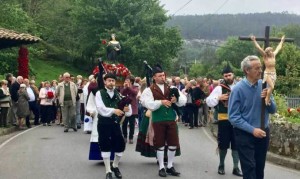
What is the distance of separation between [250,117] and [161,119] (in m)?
3.33

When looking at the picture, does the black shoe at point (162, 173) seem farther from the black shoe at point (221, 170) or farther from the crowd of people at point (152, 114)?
the black shoe at point (221, 170)

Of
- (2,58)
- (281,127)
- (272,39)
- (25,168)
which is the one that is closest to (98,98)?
(25,168)

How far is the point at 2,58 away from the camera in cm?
2955

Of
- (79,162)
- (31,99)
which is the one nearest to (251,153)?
(79,162)

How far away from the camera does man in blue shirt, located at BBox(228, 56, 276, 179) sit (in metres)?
6.16

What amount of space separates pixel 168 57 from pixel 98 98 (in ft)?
130

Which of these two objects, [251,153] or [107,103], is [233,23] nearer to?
[107,103]

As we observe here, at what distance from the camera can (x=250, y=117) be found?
20.5 ft

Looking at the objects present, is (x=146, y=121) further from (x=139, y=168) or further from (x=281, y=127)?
(x=281, y=127)

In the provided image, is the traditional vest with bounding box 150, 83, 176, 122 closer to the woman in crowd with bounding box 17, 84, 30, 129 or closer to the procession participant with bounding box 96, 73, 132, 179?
the procession participant with bounding box 96, 73, 132, 179

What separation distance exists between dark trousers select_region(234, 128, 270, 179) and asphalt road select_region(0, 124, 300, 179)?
305cm

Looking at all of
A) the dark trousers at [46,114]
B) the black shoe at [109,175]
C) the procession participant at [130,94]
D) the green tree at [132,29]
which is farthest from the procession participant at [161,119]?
the green tree at [132,29]

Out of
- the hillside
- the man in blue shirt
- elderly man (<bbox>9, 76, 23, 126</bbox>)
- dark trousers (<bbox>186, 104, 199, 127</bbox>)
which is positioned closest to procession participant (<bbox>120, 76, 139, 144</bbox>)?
dark trousers (<bbox>186, 104, 199, 127</bbox>)

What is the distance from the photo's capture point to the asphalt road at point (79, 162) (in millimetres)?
9555
